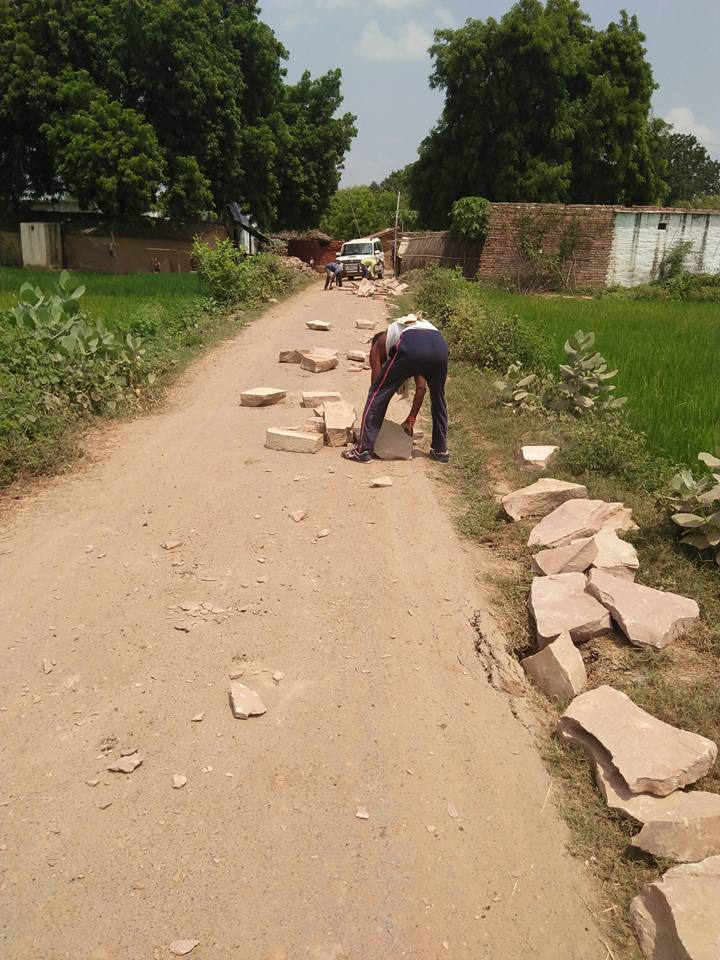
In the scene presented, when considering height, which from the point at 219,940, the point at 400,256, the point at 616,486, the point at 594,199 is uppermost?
the point at 594,199

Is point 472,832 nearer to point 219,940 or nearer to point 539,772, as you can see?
point 539,772

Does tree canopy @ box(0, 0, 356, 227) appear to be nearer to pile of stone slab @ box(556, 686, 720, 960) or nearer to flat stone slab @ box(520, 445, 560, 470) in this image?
flat stone slab @ box(520, 445, 560, 470)

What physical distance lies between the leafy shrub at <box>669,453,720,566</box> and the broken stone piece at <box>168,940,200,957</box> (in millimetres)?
3059

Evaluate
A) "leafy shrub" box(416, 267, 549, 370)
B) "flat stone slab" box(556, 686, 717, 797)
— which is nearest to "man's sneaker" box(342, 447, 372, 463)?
"flat stone slab" box(556, 686, 717, 797)

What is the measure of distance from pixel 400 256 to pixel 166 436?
25749mm

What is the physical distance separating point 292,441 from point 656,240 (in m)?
20.9

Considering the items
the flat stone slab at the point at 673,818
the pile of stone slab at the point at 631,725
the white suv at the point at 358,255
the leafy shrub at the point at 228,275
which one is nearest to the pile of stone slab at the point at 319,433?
the pile of stone slab at the point at 631,725

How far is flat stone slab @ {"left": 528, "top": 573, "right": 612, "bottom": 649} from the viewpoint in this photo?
3.34 metres

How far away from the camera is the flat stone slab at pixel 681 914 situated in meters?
1.88

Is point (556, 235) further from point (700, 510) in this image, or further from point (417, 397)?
Result: point (700, 510)

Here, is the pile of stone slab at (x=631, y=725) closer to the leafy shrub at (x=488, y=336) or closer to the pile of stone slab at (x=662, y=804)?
the pile of stone slab at (x=662, y=804)

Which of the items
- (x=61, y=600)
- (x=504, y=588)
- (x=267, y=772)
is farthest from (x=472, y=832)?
(x=61, y=600)

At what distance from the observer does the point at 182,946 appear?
1.99 m

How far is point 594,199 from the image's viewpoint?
31.2 metres
